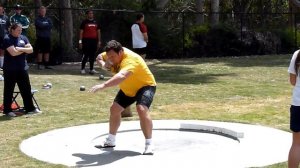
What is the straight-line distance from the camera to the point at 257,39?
2948 centimetres

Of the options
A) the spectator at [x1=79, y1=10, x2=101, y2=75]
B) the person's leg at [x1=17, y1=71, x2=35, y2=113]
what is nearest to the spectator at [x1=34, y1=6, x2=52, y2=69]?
the spectator at [x1=79, y1=10, x2=101, y2=75]

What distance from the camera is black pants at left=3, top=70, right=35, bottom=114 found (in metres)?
11.0

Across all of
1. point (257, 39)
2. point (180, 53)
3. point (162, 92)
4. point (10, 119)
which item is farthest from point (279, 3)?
point (10, 119)

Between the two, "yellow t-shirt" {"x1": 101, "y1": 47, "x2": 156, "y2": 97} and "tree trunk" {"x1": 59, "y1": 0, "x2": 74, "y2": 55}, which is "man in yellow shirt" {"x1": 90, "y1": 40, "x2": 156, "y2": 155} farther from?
"tree trunk" {"x1": 59, "y1": 0, "x2": 74, "y2": 55}

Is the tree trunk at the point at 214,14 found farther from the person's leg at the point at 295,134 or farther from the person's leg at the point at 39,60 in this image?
the person's leg at the point at 295,134

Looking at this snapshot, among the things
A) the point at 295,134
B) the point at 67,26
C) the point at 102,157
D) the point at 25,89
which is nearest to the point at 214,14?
the point at 67,26

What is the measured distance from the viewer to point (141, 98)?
7836mm

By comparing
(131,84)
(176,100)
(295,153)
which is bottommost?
(176,100)

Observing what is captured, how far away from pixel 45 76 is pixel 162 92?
4.61m

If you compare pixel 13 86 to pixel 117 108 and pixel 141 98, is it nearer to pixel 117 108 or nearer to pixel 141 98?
pixel 117 108

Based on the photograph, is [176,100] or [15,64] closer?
[15,64]

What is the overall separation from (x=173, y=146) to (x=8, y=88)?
4080 millimetres

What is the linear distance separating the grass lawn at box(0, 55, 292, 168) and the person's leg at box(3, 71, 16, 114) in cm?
27

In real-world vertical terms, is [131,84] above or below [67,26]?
above
